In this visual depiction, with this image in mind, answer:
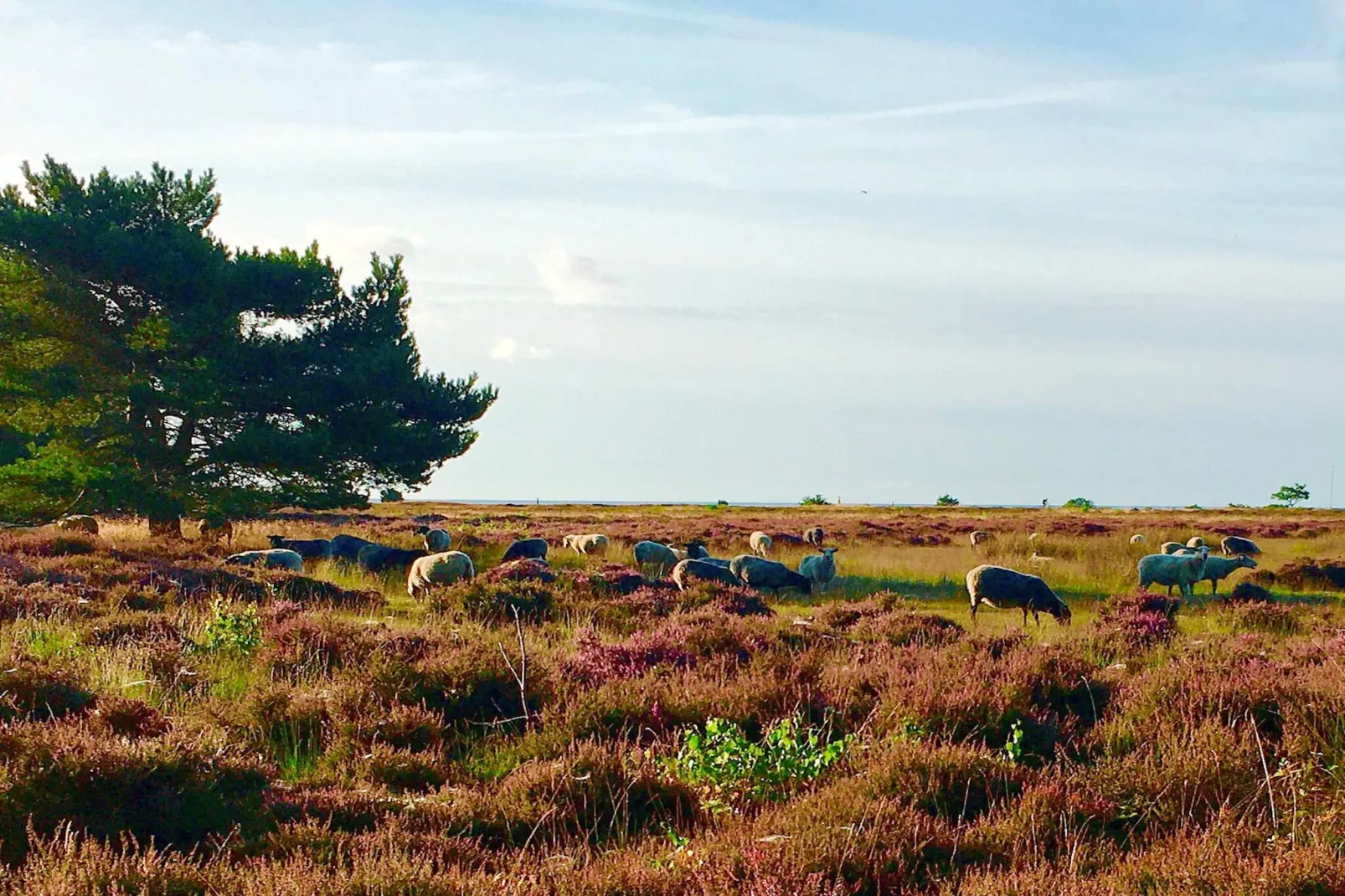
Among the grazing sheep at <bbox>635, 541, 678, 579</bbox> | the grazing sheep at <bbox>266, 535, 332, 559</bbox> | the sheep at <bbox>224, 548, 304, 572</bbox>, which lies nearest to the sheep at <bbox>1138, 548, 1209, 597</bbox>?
the grazing sheep at <bbox>635, 541, 678, 579</bbox>

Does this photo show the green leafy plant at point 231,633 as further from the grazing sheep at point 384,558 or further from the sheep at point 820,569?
the sheep at point 820,569

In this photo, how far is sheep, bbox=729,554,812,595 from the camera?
19.8 m

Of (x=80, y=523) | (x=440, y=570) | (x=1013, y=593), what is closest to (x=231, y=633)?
(x=440, y=570)

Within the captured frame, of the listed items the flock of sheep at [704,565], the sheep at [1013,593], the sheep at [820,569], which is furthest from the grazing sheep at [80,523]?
the sheep at [1013,593]

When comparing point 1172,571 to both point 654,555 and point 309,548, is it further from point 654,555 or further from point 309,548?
point 309,548

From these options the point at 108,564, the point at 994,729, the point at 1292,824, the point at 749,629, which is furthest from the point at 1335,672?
the point at 108,564

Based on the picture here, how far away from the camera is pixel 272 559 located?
20.3 meters

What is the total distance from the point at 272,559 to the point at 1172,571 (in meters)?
19.0

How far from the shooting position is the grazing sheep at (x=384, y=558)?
68.6ft

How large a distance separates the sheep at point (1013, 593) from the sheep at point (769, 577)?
3.94m

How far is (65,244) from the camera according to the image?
2412cm

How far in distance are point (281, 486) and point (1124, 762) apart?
23.8 meters

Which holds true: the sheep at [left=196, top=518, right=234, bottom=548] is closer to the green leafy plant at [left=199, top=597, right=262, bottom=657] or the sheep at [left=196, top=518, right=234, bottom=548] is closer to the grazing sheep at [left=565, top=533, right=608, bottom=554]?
the grazing sheep at [left=565, top=533, right=608, bottom=554]

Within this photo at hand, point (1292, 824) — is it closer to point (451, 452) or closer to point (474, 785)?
point (474, 785)
